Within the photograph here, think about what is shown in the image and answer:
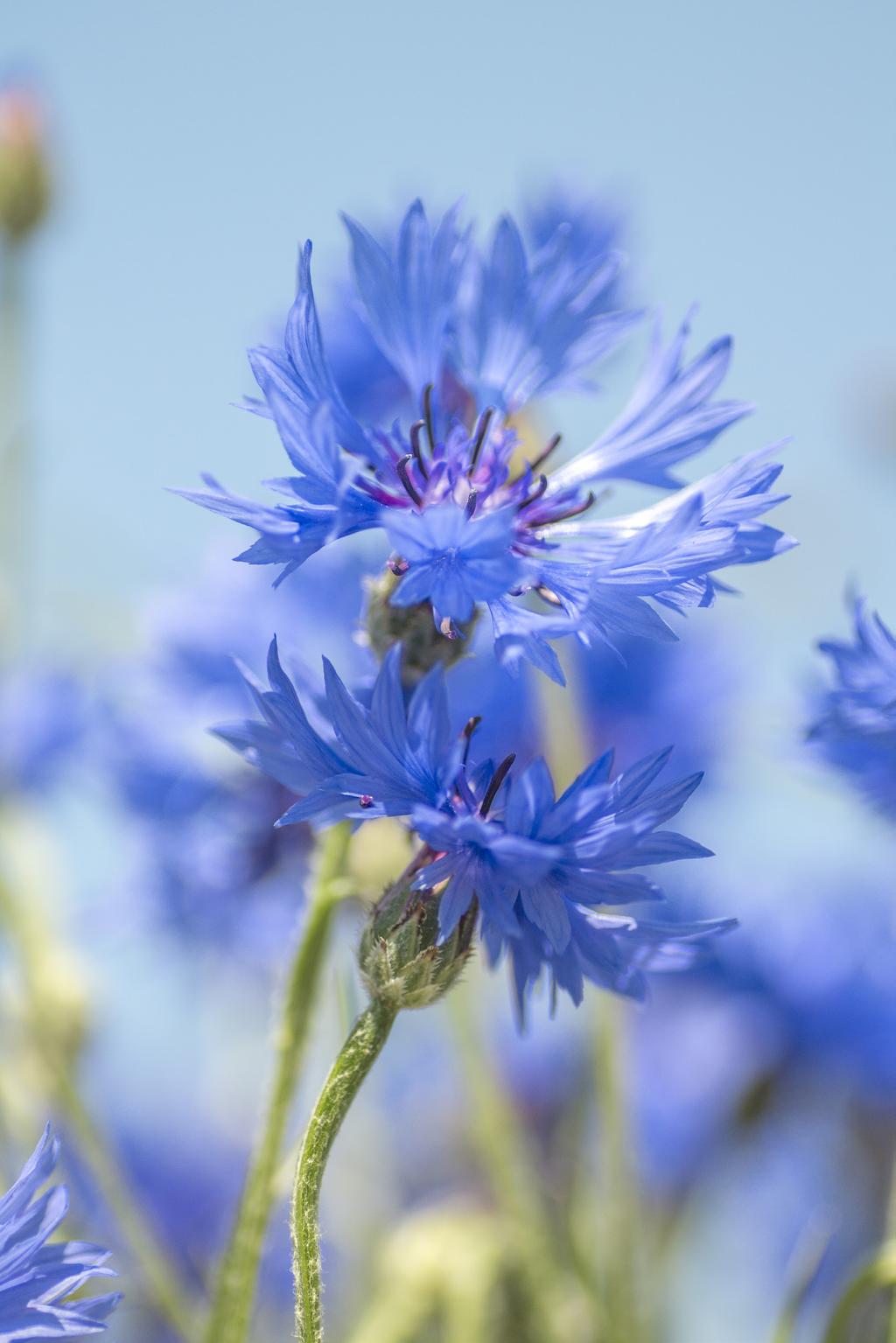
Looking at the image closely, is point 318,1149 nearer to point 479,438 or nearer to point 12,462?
point 479,438

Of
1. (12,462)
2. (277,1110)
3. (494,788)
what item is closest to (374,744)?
(494,788)

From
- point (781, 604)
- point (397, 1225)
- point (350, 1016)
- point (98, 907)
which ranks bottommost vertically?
point (397, 1225)

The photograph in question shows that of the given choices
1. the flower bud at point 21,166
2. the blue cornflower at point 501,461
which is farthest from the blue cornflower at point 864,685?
the flower bud at point 21,166

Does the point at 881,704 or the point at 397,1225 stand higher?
the point at 881,704

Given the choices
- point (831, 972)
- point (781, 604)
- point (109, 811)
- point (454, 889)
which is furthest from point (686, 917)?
point (454, 889)

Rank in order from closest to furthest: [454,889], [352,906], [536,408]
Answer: [454,889] → [352,906] → [536,408]

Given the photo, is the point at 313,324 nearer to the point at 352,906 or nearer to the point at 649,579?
the point at 649,579

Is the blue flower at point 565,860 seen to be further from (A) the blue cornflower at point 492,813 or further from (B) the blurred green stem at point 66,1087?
(B) the blurred green stem at point 66,1087
